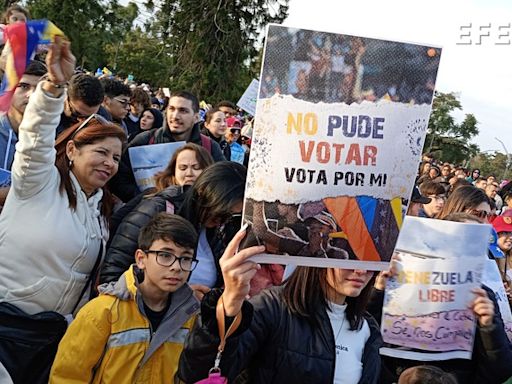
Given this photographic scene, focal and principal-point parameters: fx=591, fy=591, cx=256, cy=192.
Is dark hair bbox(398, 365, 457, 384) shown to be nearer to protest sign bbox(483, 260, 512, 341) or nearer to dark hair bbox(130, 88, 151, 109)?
protest sign bbox(483, 260, 512, 341)

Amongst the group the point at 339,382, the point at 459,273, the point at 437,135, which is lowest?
the point at 339,382

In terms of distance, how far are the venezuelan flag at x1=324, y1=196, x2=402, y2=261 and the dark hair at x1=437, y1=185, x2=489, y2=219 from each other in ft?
7.69

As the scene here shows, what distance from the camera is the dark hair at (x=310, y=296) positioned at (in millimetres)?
2037

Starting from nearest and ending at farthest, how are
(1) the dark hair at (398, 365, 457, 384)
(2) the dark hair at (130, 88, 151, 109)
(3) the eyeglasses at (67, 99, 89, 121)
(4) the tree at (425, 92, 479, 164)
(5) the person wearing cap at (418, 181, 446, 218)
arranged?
(1) the dark hair at (398, 365, 457, 384) < (3) the eyeglasses at (67, 99, 89, 121) < (5) the person wearing cap at (418, 181, 446, 218) < (2) the dark hair at (130, 88, 151, 109) < (4) the tree at (425, 92, 479, 164)

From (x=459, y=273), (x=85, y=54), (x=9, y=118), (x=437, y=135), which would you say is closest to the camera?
(x=459, y=273)

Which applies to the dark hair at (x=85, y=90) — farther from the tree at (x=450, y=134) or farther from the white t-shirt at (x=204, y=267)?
the tree at (x=450, y=134)

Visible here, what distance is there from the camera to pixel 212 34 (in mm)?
21266

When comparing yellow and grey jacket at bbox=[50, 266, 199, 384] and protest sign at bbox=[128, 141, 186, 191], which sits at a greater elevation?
protest sign at bbox=[128, 141, 186, 191]

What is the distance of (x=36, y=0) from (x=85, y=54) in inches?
→ 359

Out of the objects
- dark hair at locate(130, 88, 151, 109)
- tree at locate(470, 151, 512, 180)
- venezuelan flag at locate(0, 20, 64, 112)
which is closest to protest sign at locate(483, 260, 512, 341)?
venezuelan flag at locate(0, 20, 64, 112)

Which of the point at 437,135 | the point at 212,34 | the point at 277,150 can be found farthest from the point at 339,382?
the point at 437,135

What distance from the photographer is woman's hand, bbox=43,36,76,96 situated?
6.81 ft

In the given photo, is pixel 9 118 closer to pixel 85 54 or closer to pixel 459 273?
pixel 459 273

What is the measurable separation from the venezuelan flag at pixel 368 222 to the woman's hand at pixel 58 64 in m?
1.12
